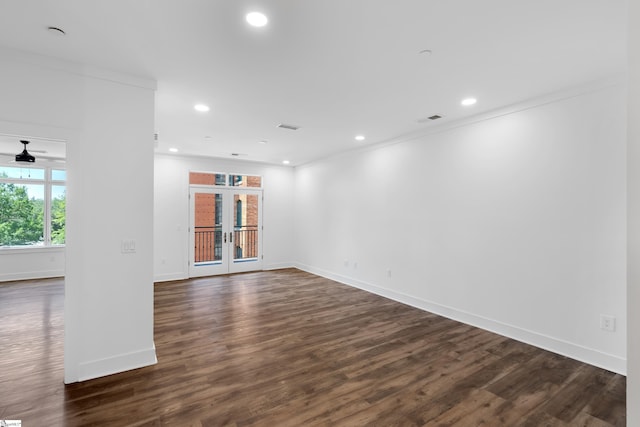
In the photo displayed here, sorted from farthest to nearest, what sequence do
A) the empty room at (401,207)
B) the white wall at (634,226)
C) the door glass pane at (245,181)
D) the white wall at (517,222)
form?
1. the door glass pane at (245,181)
2. the white wall at (517,222)
3. the empty room at (401,207)
4. the white wall at (634,226)

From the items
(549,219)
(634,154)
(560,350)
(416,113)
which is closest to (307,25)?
(634,154)

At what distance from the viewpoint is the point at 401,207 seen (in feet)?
16.8

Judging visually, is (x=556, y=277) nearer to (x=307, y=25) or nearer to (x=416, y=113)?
(x=416, y=113)

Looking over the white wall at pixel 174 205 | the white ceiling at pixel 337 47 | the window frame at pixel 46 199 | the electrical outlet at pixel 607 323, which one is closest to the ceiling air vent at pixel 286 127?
the white ceiling at pixel 337 47

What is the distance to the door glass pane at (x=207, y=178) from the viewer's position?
6974 mm

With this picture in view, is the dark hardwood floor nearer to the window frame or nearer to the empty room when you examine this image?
the empty room

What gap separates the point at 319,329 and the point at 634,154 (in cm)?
352

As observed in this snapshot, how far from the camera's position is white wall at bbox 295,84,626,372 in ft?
9.60

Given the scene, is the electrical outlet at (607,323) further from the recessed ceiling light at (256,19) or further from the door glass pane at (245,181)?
the door glass pane at (245,181)

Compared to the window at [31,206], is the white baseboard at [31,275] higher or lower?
lower

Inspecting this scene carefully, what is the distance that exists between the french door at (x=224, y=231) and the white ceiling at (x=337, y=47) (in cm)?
361

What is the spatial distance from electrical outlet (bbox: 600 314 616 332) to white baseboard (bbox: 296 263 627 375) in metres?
0.25

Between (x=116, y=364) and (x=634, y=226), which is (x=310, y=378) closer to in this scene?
(x=116, y=364)

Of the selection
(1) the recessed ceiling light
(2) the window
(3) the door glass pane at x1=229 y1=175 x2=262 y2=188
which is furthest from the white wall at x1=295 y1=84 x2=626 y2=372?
(2) the window
